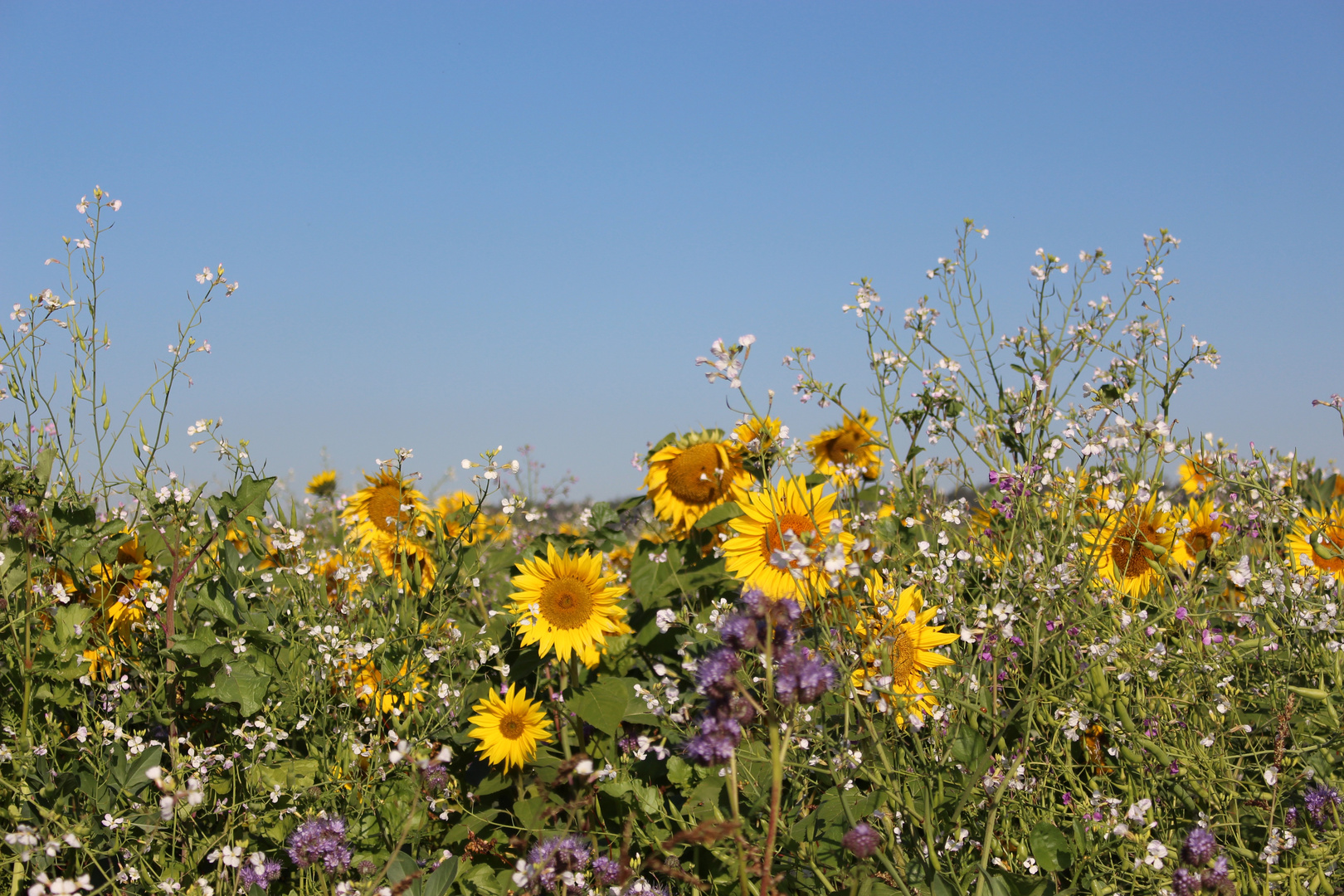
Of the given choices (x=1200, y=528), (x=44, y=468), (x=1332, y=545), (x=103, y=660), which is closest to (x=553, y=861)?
(x=103, y=660)

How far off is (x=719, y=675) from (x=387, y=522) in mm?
2855

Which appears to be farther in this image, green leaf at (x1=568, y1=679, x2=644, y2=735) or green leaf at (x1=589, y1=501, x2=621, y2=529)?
green leaf at (x1=589, y1=501, x2=621, y2=529)

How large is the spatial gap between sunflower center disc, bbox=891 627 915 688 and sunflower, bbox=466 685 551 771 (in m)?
1.03

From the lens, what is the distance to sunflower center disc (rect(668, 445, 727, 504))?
3.51 meters

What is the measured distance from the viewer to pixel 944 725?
2.48m

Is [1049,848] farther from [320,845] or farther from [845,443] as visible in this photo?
[845,443]

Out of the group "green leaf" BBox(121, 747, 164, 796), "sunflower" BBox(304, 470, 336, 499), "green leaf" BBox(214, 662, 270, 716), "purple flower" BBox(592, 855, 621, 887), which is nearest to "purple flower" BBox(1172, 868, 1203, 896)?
"purple flower" BBox(592, 855, 621, 887)

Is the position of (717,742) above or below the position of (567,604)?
below

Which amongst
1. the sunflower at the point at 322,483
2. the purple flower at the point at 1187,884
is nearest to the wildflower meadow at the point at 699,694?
the purple flower at the point at 1187,884

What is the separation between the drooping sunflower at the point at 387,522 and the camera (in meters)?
3.53

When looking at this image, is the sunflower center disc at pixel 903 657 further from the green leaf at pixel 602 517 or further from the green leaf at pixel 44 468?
the green leaf at pixel 44 468

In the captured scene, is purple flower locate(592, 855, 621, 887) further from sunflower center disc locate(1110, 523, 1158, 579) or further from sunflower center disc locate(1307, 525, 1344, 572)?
sunflower center disc locate(1307, 525, 1344, 572)

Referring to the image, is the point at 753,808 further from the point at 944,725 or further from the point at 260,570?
the point at 260,570

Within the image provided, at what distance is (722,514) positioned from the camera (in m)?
3.10
